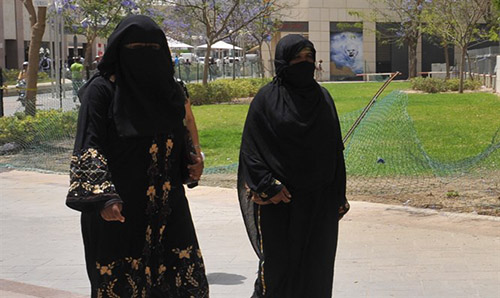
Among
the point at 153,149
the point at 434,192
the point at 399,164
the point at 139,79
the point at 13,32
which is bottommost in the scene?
the point at 434,192

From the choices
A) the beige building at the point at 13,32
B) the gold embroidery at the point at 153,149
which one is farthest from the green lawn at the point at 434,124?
the beige building at the point at 13,32

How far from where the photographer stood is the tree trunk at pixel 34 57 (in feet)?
51.2

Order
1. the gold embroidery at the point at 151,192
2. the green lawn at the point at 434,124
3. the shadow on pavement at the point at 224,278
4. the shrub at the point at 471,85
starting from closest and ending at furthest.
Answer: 1. the gold embroidery at the point at 151,192
2. the shadow on pavement at the point at 224,278
3. the green lawn at the point at 434,124
4. the shrub at the point at 471,85

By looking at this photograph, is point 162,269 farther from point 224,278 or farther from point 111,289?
point 224,278

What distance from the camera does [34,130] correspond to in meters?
14.6

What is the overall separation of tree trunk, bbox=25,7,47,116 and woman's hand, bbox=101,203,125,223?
1204cm

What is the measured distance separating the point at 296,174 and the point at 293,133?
23cm

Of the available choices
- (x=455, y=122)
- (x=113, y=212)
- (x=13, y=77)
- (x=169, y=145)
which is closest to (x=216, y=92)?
(x=455, y=122)

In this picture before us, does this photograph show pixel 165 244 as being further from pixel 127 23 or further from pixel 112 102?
pixel 127 23

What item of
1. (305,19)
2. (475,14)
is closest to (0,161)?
(475,14)

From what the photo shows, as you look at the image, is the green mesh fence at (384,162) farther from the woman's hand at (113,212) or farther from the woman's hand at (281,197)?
the woman's hand at (113,212)

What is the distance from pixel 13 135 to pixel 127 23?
11.1 meters

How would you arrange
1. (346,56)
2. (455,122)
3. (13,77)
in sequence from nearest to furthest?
1. (455,122)
2. (13,77)
3. (346,56)

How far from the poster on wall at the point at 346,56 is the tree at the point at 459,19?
66.8 feet
